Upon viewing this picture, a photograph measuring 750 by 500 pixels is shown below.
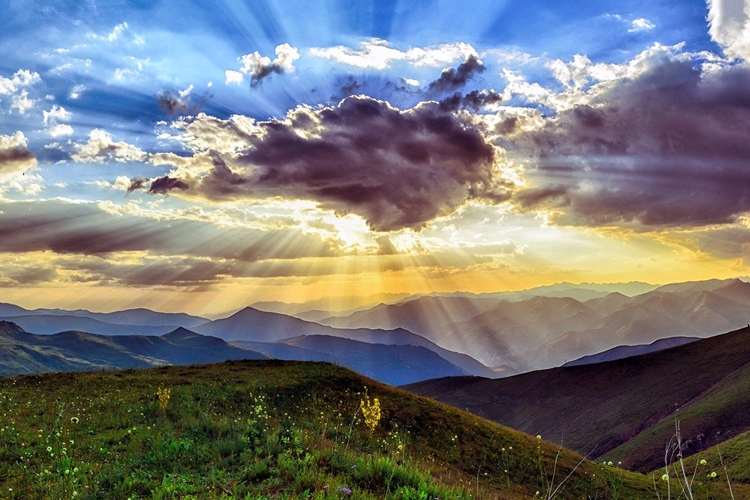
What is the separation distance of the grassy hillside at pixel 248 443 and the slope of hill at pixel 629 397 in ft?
172

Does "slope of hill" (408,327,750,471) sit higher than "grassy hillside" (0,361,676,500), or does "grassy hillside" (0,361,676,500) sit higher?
"grassy hillside" (0,361,676,500)

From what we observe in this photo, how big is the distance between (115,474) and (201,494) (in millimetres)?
3465

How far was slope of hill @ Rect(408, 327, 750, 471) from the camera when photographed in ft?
268

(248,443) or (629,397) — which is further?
(629,397)

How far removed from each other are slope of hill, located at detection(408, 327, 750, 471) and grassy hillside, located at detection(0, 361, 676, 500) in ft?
172

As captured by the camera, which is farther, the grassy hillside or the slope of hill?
the slope of hill

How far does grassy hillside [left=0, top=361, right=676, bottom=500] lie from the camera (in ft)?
31.3

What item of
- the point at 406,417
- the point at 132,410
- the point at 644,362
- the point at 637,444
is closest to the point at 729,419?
the point at 637,444

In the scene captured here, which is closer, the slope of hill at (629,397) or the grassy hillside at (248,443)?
the grassy hillside at (248,443)

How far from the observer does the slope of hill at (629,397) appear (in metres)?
81.6

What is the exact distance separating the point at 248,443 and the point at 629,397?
133 m

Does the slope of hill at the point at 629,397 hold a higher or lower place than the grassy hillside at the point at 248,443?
lower

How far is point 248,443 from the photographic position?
1225 cm

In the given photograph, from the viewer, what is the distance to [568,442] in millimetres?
109812
